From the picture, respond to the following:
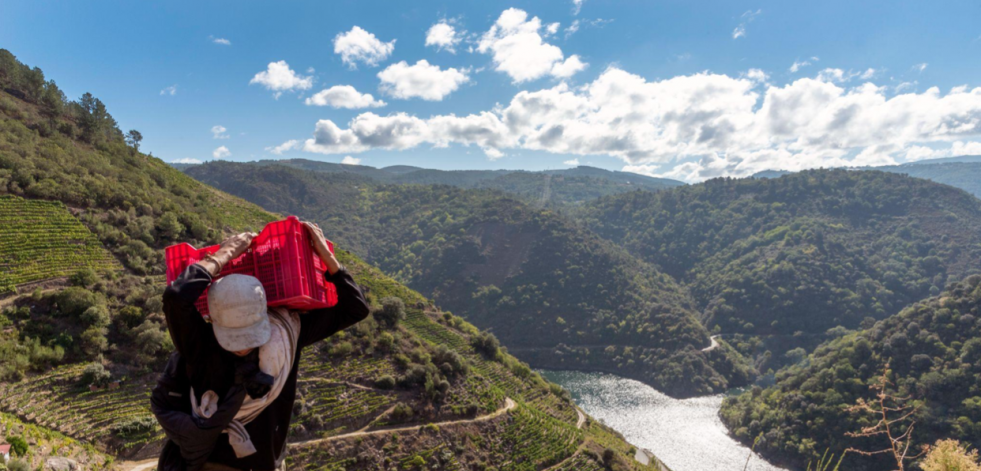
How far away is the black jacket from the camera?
3.04m

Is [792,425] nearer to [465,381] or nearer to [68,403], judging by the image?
[465,381]

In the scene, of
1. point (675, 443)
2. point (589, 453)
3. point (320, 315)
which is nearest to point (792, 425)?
point (675, 443)

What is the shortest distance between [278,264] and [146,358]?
21676mm

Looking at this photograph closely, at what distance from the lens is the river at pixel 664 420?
47.9 metres

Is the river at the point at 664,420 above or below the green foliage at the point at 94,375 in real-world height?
below

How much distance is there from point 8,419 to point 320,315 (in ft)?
56.0

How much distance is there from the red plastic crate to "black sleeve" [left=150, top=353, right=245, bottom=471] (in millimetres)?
600

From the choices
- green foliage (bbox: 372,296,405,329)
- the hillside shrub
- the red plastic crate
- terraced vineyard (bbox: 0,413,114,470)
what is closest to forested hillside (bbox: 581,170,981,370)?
green foliage (bbox: 372,296,405,329)

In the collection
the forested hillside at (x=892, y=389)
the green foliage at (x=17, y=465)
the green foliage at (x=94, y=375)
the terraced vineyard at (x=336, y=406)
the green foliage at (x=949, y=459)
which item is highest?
the green foliage at (x=949, y=459)

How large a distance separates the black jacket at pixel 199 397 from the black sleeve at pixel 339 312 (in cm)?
20

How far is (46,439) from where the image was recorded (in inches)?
550

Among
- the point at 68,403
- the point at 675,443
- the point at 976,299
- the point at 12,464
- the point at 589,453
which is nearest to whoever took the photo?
the point at 12,464

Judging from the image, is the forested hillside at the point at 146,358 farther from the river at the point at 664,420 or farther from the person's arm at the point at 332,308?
the river at the point at 664,420

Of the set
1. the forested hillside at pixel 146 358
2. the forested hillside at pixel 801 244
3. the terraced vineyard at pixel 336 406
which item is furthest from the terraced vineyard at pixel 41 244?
the forested hillside at pixel 801 244
